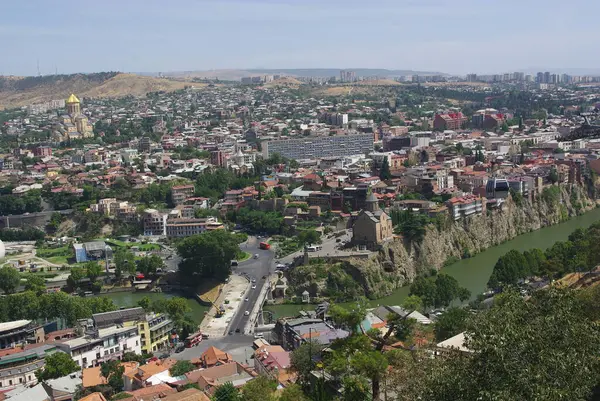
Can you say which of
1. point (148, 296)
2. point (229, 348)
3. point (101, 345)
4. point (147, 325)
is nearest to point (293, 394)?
point (229, 348)

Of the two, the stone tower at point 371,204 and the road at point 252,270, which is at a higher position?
the stone tower at point 371,204

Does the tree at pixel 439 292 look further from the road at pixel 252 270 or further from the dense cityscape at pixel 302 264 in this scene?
the road at pixel 252 270

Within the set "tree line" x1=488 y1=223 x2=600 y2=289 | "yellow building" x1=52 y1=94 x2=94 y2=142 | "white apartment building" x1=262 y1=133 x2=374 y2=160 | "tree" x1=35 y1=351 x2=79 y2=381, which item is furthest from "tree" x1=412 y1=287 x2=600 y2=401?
"yellow building" x1=52 y1=94 x2=94 y2=142

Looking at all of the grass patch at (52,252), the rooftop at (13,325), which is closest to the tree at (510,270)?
the rooftop at (13,325)

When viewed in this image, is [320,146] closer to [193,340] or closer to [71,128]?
[71,128]

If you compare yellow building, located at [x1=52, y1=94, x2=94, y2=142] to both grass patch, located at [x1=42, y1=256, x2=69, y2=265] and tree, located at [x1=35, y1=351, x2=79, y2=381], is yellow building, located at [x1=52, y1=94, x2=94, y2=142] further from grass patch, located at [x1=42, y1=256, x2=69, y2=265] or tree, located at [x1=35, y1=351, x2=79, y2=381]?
tree, located at [x1=35, y1=351, x2=79, y2=381]

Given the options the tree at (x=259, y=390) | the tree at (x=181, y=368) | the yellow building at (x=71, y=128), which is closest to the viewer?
the tree at (x=259, y=390)
